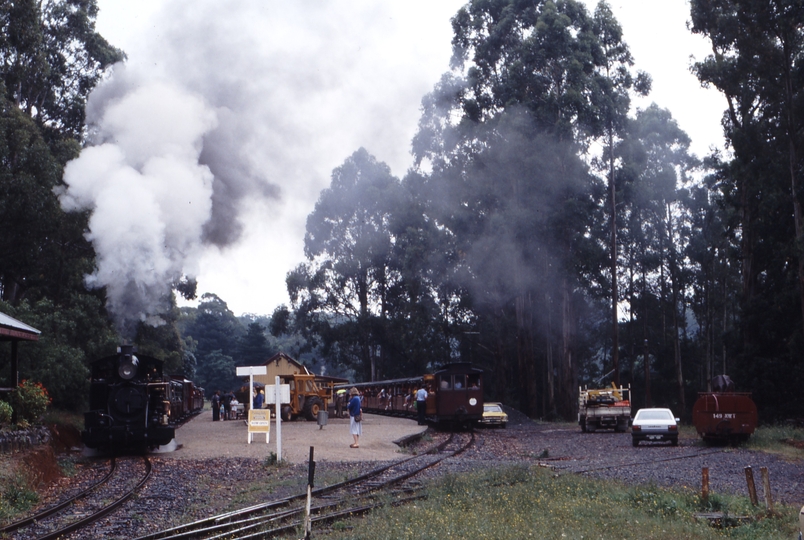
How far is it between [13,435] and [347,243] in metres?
40.4

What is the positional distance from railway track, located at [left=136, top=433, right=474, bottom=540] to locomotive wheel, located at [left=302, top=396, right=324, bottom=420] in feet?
76.6

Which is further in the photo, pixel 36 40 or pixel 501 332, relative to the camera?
pixel 501 332

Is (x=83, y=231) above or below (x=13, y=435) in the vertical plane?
above

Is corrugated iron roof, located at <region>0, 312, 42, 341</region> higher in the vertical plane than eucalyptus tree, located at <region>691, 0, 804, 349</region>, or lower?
lower

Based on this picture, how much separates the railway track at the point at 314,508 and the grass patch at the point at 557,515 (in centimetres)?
51

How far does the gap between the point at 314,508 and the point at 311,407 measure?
28839 mm

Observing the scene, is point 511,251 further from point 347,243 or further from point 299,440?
point 299,440

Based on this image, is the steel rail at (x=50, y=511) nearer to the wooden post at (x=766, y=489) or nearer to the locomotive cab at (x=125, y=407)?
the locomotive cab at (x=125, y=407)

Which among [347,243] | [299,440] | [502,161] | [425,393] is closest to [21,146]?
[299,440]

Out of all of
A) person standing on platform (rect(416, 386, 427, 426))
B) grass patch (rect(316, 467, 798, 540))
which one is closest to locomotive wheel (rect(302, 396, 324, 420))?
person standing on platform (rect(416, 386, 427, 426))

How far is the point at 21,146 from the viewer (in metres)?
31.0

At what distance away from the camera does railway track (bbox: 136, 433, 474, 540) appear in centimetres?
1011

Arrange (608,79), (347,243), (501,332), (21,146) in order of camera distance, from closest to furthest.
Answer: (21,146), (608,79), (501,332), (347,243)

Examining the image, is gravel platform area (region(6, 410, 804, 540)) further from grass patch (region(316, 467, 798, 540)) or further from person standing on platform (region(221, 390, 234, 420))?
person standing on platform (region(221, 390, 234, 420))
